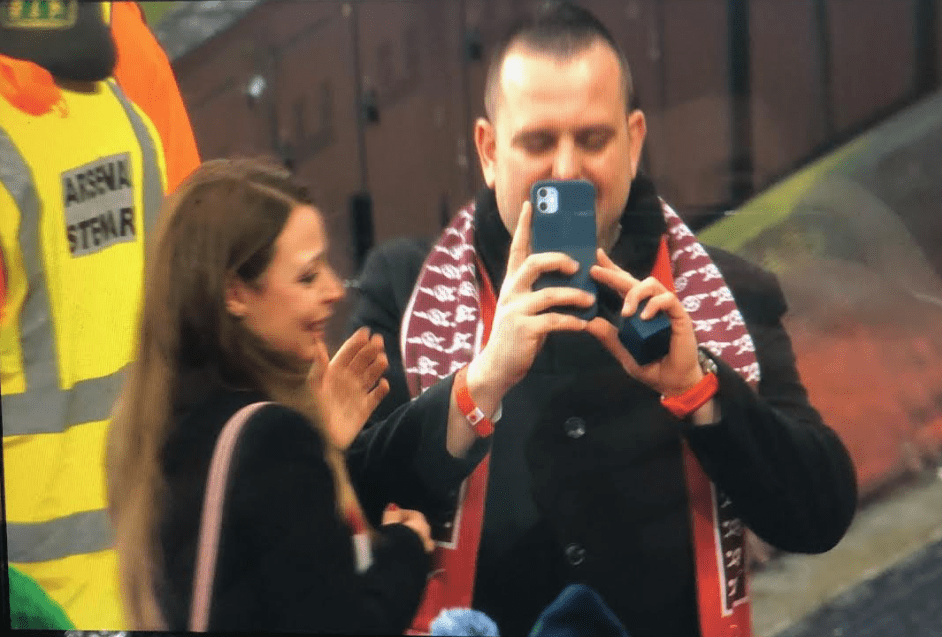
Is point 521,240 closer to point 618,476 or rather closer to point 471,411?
point 471,411

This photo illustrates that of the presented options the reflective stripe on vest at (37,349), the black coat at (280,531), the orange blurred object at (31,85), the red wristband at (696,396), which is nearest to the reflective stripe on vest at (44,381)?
the reflective stripe on vest at (37,349)

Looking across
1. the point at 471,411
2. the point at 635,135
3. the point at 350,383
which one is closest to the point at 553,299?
the point at 471,411

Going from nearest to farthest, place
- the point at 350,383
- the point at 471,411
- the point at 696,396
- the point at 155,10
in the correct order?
the point at 696,396 → the point at 471,411 → the point at 350,383 → the point at 155,10

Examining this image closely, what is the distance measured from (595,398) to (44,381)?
1.38 m

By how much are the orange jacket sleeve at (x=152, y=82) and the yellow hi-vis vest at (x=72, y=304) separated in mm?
35

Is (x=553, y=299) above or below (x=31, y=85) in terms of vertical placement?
below

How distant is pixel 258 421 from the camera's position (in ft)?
8.54

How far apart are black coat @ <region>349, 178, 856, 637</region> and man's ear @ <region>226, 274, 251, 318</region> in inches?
18.7

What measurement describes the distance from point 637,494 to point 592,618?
0.96ft

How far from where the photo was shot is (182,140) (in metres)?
2.92

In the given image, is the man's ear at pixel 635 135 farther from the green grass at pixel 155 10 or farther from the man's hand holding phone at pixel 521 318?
the green grass at pixel 155 10

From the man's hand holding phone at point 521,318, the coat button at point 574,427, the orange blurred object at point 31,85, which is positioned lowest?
the coat button at point 574,427

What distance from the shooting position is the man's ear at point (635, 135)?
268cm

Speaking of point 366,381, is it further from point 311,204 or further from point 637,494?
point 637,494
